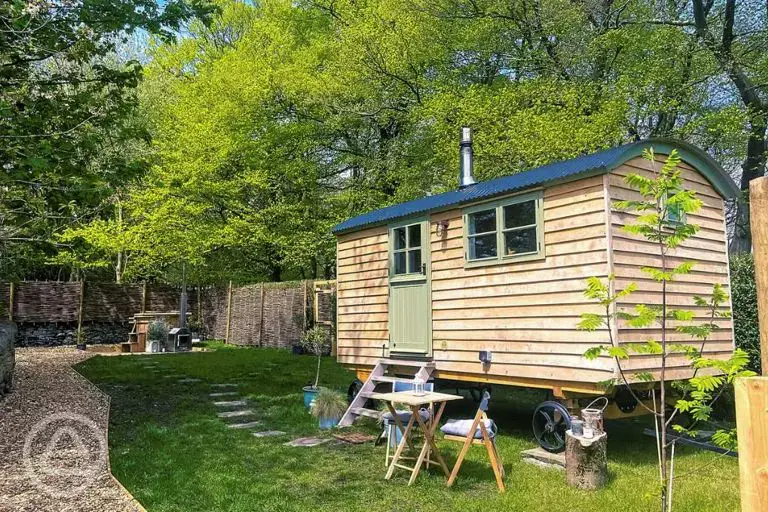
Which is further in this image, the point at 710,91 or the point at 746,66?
the point at 710,91

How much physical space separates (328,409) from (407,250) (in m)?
2.46

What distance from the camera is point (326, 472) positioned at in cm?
547

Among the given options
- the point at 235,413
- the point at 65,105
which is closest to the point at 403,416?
the point at 235,413

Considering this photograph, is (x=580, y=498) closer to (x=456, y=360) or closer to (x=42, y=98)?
(x=456, y=360)

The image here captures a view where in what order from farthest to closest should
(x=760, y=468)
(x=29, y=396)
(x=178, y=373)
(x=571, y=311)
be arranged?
(x=178, y=373), (x=29, y=396), (x=571, y=311), (x=760, y=468)

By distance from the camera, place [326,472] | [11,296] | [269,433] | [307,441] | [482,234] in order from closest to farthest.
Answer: [326,472] < [307,441] < [269,433] < [482,234] < [11,296]

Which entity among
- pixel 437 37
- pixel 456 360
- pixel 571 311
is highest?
pixel 437 37

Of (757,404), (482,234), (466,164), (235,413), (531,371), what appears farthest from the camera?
(466,164)

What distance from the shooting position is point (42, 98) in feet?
24.7

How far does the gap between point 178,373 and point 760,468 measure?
11.7 m

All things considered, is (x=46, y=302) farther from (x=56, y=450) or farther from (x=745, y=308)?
(x=745, y=308)

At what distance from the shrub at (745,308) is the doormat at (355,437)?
5.55m

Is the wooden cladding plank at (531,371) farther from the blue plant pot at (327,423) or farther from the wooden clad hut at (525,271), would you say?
the blue plant pot at (327,423)

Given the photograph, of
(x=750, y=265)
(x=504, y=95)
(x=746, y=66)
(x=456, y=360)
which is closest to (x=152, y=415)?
(x=456, y=360)
